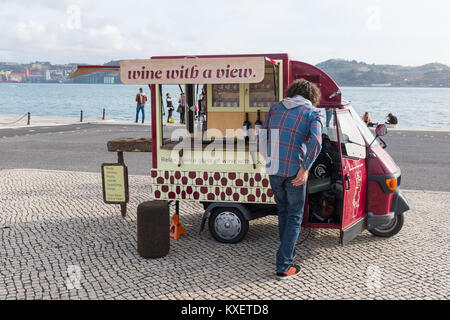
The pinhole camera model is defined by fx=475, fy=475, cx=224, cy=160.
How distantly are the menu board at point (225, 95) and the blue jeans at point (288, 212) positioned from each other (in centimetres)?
227

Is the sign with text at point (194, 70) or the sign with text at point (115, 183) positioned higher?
the sign with text at point (194, 70)

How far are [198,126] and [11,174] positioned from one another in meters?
6.00

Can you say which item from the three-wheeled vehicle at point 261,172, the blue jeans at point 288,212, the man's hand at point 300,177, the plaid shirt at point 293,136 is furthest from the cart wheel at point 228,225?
the man's hand at point 300,177

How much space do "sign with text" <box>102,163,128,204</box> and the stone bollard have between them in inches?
62.2

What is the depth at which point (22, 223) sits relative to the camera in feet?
24.0

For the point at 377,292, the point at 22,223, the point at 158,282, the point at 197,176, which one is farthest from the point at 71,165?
the point at 377,292

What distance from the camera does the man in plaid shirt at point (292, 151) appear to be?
4906mm

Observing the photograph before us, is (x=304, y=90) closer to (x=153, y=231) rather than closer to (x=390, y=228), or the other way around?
(x=153, y=231)

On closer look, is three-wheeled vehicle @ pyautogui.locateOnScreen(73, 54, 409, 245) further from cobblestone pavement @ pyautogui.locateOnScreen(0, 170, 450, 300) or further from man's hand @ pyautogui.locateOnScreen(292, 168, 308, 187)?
man's hand @ pyautogui.locateOnScreen(292, 168, 308, 187)

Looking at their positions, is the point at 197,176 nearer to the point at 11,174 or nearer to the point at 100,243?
the point at 100,243

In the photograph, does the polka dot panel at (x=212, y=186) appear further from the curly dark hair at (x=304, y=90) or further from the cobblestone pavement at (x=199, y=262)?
the curly dark hair at (x=304, y=90)

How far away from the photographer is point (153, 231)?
5.81m

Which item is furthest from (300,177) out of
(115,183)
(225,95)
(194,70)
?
(115,183)
